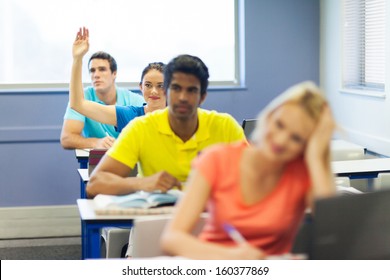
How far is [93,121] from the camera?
16.2ft

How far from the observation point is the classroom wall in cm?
584

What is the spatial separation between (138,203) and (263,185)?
95 centimetres

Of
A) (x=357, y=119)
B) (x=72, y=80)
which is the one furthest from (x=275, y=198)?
(x=357, y=119)

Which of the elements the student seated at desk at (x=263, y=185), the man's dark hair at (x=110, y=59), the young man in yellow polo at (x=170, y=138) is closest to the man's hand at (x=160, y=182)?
the young man in yellow polo at (x=170, y=138)

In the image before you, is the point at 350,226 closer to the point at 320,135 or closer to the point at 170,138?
the point at 320,135

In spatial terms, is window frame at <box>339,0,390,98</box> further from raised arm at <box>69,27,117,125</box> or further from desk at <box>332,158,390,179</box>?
raised arm at <box>69,27,117,125</box>

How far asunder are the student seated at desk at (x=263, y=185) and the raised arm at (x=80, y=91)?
2.77 feet

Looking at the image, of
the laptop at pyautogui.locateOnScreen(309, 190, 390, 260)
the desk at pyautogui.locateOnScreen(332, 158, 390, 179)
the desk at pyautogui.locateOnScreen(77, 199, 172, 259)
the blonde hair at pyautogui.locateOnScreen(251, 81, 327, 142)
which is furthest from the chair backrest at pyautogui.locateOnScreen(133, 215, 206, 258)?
the desk at pyautogui.locateOnScreen(332, 158, 390, 179)

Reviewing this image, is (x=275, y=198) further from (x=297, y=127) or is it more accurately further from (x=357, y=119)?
(x=357, y=119)

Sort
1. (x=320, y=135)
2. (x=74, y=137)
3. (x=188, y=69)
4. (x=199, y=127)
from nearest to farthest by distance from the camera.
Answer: (x=320, y=135), (x=188, y=69), (x=199, y=127), (x=74, y=137)

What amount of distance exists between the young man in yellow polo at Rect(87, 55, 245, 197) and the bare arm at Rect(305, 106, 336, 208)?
749mm

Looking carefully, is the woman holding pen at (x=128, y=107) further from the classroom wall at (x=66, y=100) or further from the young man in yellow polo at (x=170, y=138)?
the classroom wall at (x=66, y=100)

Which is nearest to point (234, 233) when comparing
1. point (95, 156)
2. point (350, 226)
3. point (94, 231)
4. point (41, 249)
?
point (350, 226)

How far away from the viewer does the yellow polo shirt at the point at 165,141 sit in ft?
8.48
